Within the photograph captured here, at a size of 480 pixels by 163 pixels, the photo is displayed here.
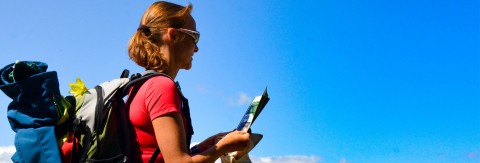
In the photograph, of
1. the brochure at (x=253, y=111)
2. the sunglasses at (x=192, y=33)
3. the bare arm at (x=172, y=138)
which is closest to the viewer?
the bare arm at (x=172, y=138)

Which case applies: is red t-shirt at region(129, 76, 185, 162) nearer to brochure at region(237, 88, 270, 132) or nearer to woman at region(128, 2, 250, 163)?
woman at region(128, 2, 250, 163)

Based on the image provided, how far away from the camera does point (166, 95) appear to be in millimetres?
4055

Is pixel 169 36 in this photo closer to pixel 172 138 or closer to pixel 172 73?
pixel 172 73

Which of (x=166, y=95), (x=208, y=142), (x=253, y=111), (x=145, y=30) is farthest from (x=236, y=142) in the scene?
(x=145, y=30)

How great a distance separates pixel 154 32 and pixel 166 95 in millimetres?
750

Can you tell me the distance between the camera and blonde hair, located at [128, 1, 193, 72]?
14.9ft

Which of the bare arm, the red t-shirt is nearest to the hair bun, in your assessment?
the red t-shirt

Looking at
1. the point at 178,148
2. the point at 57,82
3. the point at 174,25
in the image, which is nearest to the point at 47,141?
the point at 57,82

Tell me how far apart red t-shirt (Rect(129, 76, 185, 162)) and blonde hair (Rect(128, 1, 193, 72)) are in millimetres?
331

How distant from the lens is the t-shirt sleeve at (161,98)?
4016 millimetres

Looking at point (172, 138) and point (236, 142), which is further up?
point (236, 142)

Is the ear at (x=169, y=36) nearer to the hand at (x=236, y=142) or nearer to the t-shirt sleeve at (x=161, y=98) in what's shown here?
the t-shirt sleeve at (x=161, y=98)

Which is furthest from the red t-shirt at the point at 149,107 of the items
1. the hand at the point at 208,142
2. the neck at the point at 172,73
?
the hand at the point at 208,142

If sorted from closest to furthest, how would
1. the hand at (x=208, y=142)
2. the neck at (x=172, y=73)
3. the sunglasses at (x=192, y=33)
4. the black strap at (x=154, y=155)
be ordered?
1. the black strap at (x=154, y=155)
2. the neck at (x=172, y=73)
3. the sunglasses at (x=192, y=33)
4. the hand at (x=208, y=142)
